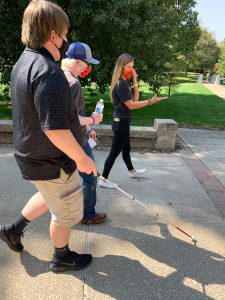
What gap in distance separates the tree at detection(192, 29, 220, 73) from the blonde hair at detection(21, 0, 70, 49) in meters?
56.0

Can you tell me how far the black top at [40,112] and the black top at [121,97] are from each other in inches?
72.4

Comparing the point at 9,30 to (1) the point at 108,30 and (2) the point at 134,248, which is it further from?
(2) the point at 134,248

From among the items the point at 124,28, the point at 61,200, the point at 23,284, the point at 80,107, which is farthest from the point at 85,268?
the point at 124,28

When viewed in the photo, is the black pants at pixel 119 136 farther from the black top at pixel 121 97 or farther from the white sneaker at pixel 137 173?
the white sneaker at pixel 137 173

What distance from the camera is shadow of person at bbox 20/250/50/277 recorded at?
8.70ft

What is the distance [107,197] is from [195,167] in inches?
77.5

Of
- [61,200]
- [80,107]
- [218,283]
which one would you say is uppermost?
[80,107]

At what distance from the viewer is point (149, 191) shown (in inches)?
173

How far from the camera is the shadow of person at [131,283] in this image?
8.11 ft

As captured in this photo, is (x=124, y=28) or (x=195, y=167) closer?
(x=195, y=167)

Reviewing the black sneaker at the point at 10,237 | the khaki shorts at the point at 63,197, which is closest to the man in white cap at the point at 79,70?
the khaki shorts at the point at 63,197

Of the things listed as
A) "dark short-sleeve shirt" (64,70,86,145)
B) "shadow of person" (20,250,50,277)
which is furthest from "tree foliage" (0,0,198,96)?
"shadow of person" (20,250,50,277)

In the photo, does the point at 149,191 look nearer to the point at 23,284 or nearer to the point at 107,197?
the point at 107,197

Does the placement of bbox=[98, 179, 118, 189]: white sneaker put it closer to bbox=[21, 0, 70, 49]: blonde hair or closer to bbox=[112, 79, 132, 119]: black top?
bbox=[112, 79, 132, 119]: black top
